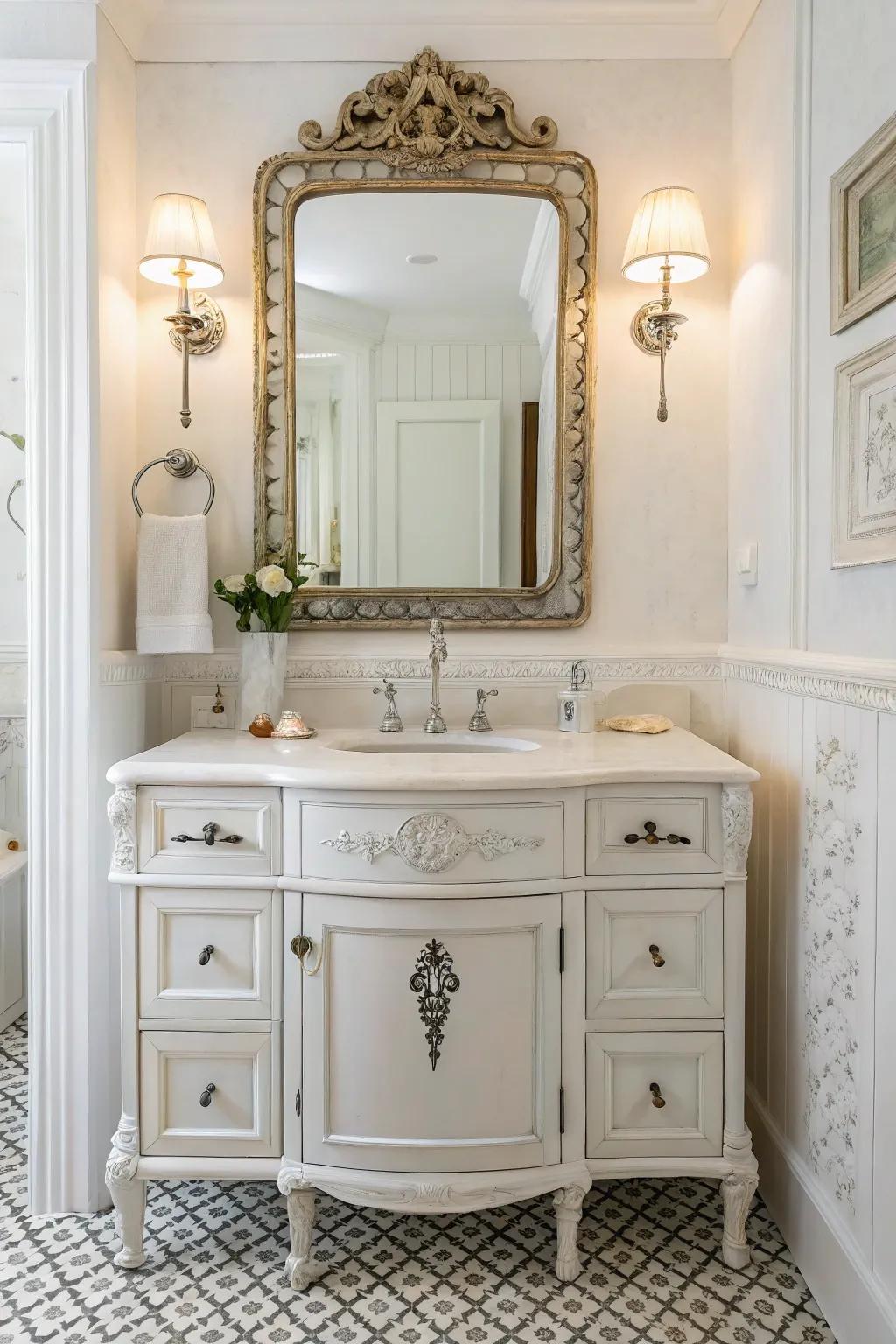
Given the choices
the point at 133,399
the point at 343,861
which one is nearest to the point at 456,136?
the point at 133,399

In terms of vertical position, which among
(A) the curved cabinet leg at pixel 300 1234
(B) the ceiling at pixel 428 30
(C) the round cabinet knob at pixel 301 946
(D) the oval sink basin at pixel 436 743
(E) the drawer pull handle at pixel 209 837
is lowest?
(A) the curved cabinet leg at pixel 300 1234

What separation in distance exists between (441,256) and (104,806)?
57.5 inches

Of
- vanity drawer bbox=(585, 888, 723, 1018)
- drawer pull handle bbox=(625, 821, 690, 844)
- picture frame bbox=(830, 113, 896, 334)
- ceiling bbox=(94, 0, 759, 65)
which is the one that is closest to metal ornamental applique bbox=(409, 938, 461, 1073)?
vanity drawer bbox=(585, 888, 723, 1018)

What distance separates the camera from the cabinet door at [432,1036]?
1.52 m

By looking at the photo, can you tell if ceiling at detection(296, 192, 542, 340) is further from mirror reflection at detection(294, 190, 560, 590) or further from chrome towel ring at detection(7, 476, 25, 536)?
chrome towel ring at detection(7, 476, 25, 536)

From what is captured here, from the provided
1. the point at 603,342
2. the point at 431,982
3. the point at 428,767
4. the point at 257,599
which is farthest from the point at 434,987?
the point at 603,342

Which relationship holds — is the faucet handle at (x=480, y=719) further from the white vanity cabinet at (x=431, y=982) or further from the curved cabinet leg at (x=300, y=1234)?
the curved cabinet leg at (x=300, y=1234)

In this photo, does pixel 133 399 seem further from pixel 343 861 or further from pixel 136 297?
pixel 343 861

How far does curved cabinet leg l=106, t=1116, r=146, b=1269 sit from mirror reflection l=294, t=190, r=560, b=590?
1.27 metres

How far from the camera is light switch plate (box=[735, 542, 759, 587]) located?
1.92 meters

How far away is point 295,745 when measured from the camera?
5.91 ft

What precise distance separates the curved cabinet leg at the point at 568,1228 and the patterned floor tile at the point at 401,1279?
3 centimetres

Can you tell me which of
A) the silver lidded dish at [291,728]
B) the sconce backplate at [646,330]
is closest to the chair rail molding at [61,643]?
the silver lidded dish at [291,728]

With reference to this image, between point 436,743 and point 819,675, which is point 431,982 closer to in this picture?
point 436,743
